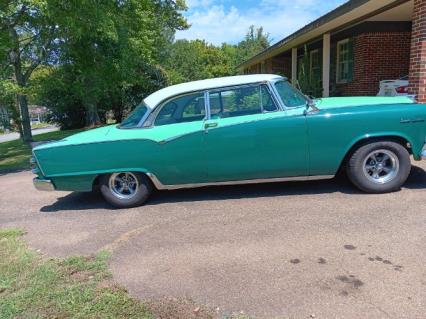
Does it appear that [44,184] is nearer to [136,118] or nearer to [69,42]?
[136,118]

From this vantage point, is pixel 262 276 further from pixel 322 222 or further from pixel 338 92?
pixel 338 92

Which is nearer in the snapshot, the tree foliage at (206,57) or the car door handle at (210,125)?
the car door handle at (210,125)

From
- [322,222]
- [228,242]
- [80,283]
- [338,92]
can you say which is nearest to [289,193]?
[322,222]

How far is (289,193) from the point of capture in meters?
5.22

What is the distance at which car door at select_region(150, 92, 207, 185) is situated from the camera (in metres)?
4.88

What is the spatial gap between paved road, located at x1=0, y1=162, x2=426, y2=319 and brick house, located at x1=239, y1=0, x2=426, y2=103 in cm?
296

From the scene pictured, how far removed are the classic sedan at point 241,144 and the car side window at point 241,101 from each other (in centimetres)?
1

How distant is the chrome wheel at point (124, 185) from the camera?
5.13m

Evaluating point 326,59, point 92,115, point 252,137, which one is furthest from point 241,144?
point 92,115

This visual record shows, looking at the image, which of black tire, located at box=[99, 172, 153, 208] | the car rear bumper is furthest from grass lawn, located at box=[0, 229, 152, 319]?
black tire, located at box=[99, 172, 153, 208]

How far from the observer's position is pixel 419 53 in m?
7.20

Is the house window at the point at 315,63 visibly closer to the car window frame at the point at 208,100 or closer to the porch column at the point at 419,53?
the porch column at the point at 419,53

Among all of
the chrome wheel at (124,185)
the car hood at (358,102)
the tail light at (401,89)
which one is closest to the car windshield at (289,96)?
the car hood at (358,102)

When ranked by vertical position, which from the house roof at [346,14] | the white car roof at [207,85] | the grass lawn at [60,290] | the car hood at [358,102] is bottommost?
the grass lawn at [60,290]
